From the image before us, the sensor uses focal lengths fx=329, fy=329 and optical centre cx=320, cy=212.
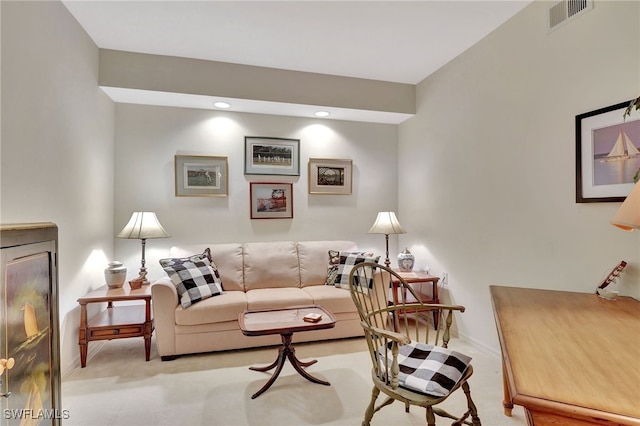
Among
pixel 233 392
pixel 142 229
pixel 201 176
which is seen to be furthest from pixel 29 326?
pixel 201 176

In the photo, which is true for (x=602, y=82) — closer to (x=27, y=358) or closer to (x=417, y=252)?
(x=417, y=252)

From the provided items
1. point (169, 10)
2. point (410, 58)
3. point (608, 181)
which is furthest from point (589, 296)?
point (169, 10)

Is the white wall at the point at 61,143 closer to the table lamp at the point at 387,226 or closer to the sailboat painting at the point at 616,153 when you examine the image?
the table lamp at the point at 387,226

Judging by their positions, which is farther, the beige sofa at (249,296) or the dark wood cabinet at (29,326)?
the beige sofa at (249,296)

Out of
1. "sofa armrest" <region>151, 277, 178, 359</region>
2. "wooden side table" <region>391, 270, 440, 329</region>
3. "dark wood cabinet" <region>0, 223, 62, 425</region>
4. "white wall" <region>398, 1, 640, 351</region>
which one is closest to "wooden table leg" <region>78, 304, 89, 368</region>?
"sofa armrest" <region>151, 277, 178, 359</region>

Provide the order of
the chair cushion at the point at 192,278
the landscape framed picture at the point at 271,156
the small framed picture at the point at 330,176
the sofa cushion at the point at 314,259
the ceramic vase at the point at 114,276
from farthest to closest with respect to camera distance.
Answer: the small framed picture at the point at 330,176 < the landscape framed picture at the point at 271,156 < the sofa cushion at the point at 314,259 < the ceramic vase at the point at 114,276 < the chair cushion at the point at 192,278

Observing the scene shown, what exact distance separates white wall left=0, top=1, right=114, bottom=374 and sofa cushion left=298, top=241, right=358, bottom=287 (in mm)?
2003

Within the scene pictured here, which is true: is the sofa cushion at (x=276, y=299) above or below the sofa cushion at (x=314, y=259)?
below

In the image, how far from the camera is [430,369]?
63.1 inches

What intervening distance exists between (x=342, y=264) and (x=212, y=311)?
139 cm

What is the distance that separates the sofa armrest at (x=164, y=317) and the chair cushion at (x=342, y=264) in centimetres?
158

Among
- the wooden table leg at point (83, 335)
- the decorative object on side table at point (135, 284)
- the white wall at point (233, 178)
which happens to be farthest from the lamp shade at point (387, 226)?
the wooden table leg at point (83, 335)

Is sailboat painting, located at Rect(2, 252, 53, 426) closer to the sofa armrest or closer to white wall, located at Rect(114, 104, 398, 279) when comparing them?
the sofa armrest

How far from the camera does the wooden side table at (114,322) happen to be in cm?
265
